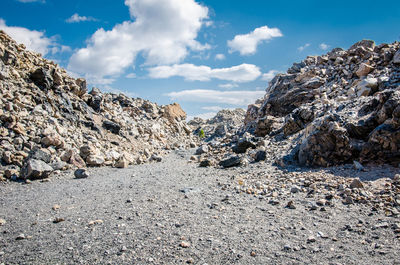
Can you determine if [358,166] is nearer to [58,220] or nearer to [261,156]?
[261,156]

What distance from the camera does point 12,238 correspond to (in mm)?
4383

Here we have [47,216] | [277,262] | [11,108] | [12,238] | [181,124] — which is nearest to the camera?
[277,262]

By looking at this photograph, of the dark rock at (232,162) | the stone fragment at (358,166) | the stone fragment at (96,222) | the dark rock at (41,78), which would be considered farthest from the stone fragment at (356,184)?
the dark rock at (41,78)

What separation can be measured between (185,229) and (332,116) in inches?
337

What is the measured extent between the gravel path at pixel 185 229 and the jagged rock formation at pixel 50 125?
273cm

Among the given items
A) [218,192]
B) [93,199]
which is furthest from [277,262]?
[93,199]

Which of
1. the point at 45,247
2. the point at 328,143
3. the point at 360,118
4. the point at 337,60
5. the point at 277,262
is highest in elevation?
the point at 337,60

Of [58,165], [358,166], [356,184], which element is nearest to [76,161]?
[58,165]

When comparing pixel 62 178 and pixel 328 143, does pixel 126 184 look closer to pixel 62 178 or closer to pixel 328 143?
pixel 62 178

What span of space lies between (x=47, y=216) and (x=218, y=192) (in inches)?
180

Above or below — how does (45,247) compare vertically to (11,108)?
below

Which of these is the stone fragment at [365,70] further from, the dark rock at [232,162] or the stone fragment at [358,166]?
the dark rock at [232,162]

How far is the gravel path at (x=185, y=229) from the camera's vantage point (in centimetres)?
375

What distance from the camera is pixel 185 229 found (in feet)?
15.3
